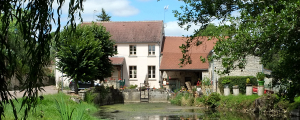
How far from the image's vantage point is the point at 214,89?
88.7 feet

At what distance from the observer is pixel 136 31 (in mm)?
38344

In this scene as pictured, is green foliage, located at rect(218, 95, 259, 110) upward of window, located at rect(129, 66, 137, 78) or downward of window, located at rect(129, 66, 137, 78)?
downward

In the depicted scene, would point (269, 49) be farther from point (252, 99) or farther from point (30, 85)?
point (252, 99)

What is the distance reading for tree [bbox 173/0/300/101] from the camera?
706 cm

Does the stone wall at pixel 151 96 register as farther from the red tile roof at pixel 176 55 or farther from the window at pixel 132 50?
the window at pixel 132 50

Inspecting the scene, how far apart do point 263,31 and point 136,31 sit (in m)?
31.0

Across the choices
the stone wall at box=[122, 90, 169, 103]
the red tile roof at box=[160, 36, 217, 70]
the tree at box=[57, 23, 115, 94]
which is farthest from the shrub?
the red tile roof at box=[160, 36, 217, 70]

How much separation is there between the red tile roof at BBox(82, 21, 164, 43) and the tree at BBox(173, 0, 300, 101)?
1052 inches

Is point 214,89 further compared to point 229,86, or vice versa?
point 214,89

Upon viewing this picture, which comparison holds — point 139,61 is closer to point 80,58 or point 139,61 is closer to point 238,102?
point 80,58

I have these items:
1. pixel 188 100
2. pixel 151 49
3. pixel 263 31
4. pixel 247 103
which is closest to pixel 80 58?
pixel 188 100

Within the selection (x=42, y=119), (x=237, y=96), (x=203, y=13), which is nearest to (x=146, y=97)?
(x=237, y=96)

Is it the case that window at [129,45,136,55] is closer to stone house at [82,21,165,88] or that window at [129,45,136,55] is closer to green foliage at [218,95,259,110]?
stone house at [82,21,165,88]

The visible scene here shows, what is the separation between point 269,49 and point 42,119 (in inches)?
299
